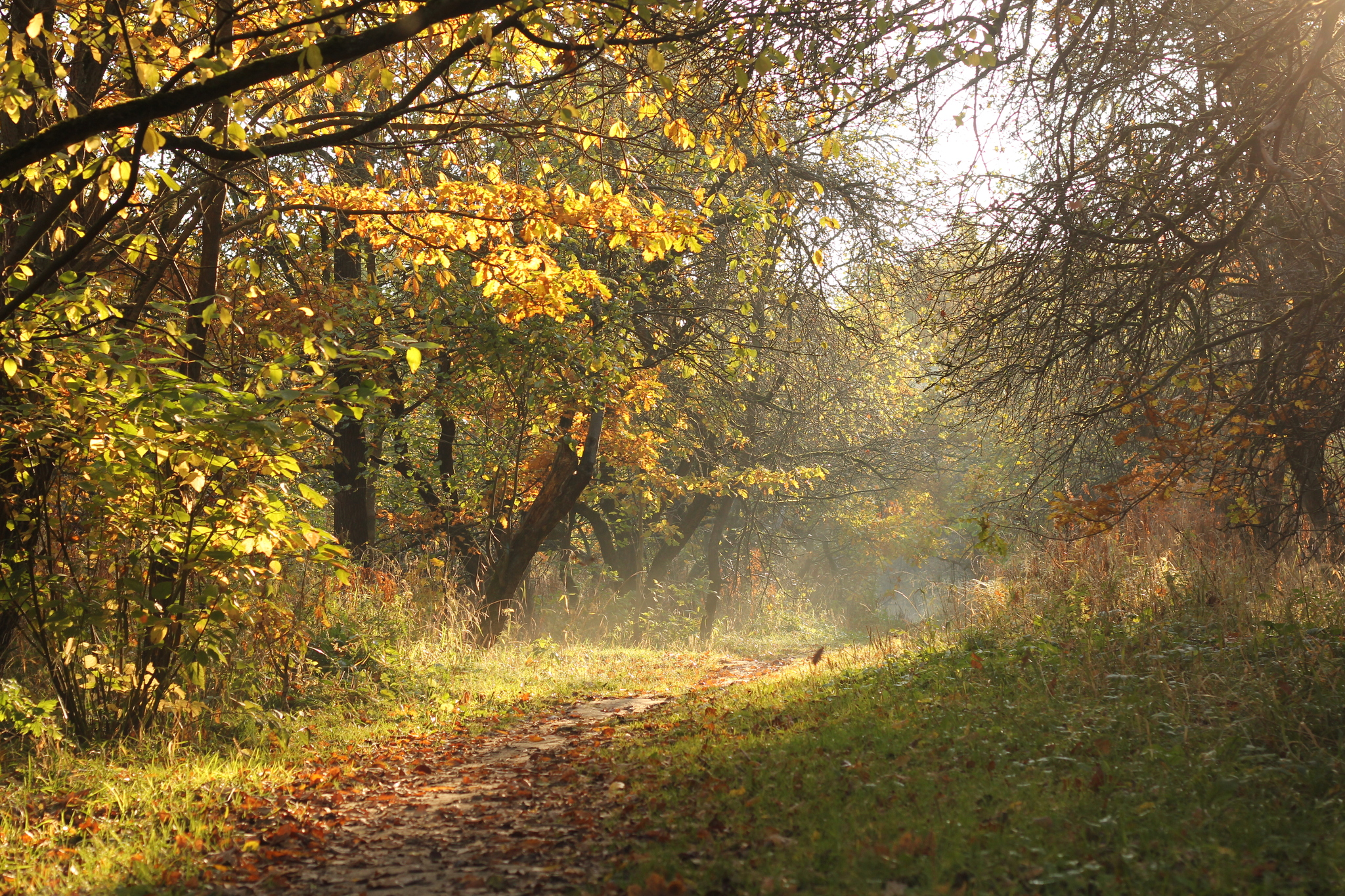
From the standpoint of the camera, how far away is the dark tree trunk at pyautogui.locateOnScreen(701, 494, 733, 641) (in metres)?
21.4

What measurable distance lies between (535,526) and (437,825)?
8302 millimetres

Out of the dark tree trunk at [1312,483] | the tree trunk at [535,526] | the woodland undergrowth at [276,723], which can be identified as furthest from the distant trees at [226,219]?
the dark tree trunk at [1312,483]

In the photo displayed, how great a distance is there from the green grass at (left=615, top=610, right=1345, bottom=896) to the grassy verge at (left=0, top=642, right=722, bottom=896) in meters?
1.99

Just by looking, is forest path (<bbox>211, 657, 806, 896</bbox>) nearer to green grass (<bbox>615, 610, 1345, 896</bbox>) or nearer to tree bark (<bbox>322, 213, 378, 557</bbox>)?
green grass (<bbox>615, 610, 1345, 896</bbox>)

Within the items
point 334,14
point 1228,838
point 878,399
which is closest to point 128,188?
point 334,14

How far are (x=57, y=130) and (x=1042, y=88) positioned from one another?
6.22 m

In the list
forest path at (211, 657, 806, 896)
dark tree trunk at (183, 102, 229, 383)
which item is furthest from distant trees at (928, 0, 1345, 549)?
dark tree trunk at (183, 102, 229, 383)

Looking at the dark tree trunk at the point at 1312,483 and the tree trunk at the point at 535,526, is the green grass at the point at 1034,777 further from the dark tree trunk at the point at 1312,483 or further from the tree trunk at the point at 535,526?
the tree trunk at the point at 535,526

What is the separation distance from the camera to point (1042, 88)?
6.66m

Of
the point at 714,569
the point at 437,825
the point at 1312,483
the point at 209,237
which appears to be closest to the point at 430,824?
the point at 437,825

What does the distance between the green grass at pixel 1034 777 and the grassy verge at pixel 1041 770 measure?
0.01 m

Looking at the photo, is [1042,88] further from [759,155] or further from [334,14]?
[759,155]

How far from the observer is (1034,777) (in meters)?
4.50

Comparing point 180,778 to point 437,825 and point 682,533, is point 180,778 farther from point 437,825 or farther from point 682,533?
point 682,533
